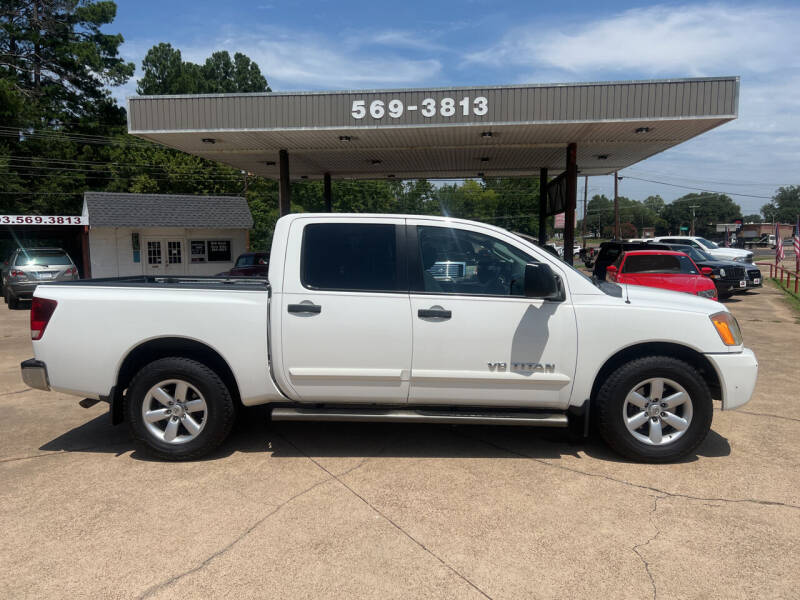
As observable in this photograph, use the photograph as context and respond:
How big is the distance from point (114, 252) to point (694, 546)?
25905 mm

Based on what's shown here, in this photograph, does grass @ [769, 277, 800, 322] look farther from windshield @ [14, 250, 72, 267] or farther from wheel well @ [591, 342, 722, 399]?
windshield @ [14, 250, 72, 267]

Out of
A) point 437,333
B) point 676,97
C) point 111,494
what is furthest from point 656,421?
point 676,97

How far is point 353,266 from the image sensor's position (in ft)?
14.6

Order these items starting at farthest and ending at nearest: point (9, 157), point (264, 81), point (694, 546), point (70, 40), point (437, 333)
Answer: point (264, 81), point (70, 40), point (9, 157), point (437, 333), point (694, 546)

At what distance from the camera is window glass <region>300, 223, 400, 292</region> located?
4.42 m

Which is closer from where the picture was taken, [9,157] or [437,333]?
[437,333]

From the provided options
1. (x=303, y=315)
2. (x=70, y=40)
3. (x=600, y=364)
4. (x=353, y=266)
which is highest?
(x=70, y=40)

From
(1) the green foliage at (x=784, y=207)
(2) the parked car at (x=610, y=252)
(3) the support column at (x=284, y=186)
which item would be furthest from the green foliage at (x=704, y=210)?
(3) the support column at (x=284, y=186)

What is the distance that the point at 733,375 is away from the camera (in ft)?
14.2

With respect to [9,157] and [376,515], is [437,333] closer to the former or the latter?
[376,515]

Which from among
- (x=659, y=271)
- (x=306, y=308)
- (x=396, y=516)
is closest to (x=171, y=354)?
(x=306, y=308)

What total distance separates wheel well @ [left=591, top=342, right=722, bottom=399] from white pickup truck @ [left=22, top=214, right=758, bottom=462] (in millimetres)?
12

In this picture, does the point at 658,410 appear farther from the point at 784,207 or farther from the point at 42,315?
the point at 784,207

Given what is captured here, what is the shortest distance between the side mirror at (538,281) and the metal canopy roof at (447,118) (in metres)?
8.34
